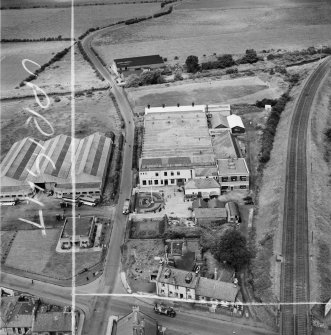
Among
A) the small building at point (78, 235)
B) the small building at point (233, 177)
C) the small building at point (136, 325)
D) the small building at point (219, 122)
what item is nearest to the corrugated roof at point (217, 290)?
the small building at point (136, 325)

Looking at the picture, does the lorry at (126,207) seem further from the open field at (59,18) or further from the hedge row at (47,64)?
the open field at (59,18)

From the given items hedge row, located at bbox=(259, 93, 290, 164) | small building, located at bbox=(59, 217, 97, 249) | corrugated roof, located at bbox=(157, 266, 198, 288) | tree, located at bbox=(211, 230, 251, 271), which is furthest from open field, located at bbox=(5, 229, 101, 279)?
hedge row, located at bbox=(259, 93, 290, 164)

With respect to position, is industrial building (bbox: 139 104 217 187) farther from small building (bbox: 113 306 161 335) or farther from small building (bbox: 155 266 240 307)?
small building (bbox: 113 306 161 335)

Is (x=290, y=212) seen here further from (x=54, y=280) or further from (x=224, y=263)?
(x=54, y=280)

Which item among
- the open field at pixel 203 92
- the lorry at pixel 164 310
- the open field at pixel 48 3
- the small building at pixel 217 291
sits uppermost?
the open field at pixel 48 3

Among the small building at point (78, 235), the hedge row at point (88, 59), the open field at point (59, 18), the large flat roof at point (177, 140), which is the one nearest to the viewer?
the small building at point (78, 235)

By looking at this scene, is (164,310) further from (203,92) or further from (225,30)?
(225,30)

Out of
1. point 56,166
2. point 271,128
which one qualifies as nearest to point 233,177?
point 271,128

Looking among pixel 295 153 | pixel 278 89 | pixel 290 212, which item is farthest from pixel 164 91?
pixel 290 212
